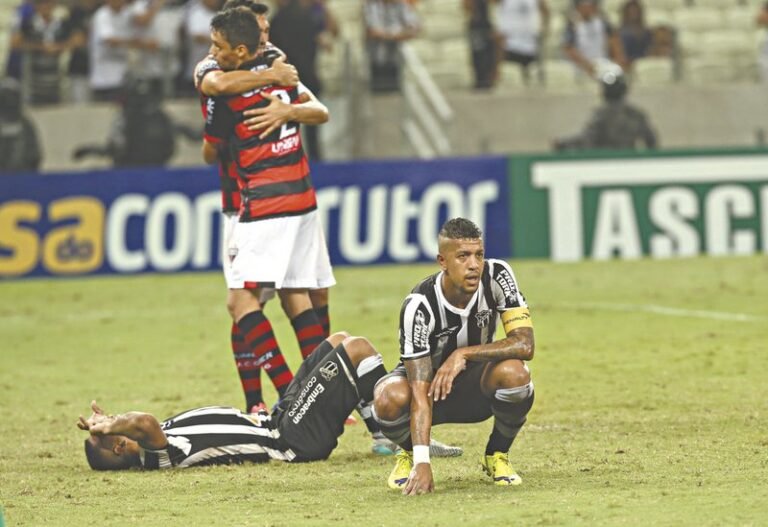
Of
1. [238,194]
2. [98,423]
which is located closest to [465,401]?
[98,423]

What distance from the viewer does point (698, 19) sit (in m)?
24.4

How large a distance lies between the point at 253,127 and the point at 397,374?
242cm

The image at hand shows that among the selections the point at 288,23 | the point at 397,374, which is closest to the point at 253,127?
the point at 397,374

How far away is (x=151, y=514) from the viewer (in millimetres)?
7031

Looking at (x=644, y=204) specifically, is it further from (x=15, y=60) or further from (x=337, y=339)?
(x=337, y=339)

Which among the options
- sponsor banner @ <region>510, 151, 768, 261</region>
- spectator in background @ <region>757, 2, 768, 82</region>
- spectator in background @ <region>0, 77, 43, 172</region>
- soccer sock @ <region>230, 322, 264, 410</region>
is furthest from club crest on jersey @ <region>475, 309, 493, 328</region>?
spectator in background @ <region>757, 2, 768, 82</region>

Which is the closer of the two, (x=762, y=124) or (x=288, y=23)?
(x=288, y=23)

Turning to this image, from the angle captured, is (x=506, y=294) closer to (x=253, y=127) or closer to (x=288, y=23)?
(x=253, y=127)

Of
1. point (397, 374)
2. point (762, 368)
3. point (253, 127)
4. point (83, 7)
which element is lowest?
point (762, 368)

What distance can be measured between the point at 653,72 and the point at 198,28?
657 cm

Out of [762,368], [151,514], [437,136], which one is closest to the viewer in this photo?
[151,514]

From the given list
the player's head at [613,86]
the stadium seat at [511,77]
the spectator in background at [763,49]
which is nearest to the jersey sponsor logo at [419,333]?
the player's head at [613,86]

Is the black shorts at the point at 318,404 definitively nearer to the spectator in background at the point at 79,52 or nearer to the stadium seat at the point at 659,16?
the spectator in background at the point at 79,52

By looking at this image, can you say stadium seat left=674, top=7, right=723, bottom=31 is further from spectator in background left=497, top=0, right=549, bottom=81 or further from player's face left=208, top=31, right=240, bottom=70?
player's face left=208, top=31, right=240, bottom=70
